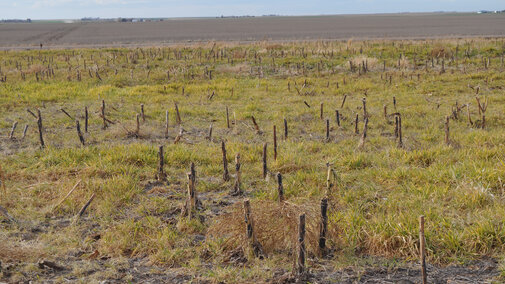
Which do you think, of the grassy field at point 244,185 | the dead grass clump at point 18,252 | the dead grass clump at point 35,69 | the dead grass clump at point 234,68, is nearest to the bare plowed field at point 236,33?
the dead grass clump at point 35,69

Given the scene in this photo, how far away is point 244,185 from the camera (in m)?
6.16

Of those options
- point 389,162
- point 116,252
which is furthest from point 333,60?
point 116,252

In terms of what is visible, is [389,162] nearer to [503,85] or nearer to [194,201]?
[194,201]

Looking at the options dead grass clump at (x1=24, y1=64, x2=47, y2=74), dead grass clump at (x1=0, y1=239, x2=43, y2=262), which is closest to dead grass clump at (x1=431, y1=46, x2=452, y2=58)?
dead grass clump at (x1=24, y1=64, x2=47, y2=74)

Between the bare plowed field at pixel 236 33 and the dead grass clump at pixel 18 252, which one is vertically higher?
the bare plowed field at pixel 236 33

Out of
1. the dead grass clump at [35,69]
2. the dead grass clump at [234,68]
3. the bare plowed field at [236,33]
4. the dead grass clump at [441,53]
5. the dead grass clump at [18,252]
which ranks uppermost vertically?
the bare plowed field at [236,33]

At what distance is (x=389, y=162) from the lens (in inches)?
266

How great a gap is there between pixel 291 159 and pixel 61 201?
134 inches

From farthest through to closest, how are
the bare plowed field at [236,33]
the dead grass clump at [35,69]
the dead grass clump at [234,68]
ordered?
the bare plowed field at [236,33], the dead grass clump at [234,68], the dead grass clump at [35,69]

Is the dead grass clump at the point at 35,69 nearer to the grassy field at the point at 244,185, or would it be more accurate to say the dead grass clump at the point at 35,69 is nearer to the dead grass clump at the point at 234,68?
the grassy field at the point at 244,185

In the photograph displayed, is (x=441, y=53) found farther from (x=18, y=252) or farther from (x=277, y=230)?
(x=18, y=252)

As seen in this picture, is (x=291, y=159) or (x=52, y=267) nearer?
(x=52, y=267)

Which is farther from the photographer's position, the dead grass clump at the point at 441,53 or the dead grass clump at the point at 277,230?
the dead grass clump at the point at 441,53

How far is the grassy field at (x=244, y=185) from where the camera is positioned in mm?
4156
